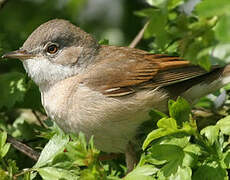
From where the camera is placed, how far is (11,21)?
5984 mm

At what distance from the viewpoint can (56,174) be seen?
2.97 m

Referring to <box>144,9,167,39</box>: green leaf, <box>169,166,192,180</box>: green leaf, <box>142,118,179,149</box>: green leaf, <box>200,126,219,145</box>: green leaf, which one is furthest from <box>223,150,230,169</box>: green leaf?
<box>144,9,167,39</box>: green leaf

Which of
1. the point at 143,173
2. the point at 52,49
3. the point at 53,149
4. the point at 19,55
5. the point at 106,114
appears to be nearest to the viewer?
the point at 143,173

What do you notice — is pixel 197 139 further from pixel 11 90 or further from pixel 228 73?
pixel 11 90

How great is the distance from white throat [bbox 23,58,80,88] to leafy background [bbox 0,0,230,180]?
21cm

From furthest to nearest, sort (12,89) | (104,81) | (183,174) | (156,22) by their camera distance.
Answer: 1. (12,89)
2. (104,81)
3. (183,174)
4. (156,22)

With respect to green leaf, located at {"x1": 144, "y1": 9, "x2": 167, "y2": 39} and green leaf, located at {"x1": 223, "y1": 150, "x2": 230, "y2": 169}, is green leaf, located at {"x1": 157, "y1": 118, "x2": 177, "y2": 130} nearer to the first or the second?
green leaf, located at {"x1": 223, "y1": 150, "x2": 230, "y2": 169}

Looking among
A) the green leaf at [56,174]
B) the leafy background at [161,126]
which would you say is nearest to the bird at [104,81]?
the leafy background at [161,126]

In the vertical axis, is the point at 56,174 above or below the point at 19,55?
below

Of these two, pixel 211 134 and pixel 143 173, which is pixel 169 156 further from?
pixel 211 134

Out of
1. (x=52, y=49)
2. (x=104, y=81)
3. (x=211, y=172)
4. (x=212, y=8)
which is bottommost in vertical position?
(x=211, y=172)

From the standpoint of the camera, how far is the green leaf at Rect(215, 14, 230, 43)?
197 cm

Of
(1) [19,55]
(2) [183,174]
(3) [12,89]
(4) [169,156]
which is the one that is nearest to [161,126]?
(4) [169,156]

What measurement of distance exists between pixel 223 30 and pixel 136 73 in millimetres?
2042
